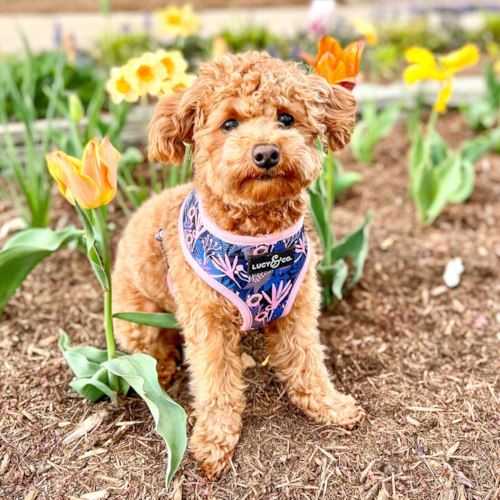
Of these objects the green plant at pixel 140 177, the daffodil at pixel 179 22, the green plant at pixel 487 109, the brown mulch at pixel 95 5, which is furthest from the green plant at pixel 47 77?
the brown mulch at pixel 95 5

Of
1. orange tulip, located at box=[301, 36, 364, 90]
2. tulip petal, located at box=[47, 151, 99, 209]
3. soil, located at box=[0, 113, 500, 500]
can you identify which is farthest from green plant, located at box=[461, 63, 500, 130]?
tulip petal, located at box=[47, 151, 99, 209]

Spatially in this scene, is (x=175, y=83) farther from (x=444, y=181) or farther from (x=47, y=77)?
(x=47, y=77)

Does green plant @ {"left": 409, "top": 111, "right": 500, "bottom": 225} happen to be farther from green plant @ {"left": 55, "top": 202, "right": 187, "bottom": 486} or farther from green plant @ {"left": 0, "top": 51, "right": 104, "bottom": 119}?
green plant @ {"left": 0, "top": 51, "right": 104, "bottom": 119}

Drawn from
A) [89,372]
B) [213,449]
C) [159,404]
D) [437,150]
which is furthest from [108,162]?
[437,150]

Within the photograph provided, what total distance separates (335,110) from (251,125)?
37 centimetres

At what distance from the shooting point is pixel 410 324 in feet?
9.83

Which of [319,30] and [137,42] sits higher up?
[319,30]

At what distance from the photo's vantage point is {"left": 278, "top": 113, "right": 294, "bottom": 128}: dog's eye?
1883 millimetres

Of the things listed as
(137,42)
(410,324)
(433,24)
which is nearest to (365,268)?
(410,324)

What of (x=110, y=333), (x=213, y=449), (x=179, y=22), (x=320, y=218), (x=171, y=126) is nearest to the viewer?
(x=171, y=126)

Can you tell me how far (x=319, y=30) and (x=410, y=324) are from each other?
5.63ft

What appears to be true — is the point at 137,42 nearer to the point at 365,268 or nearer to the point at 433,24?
the point at 365,268

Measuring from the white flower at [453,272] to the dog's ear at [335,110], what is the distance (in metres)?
1.54

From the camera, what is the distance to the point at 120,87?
2516 mm
